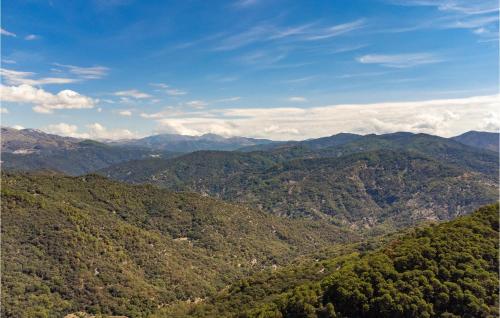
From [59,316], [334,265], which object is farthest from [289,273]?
[59,316]

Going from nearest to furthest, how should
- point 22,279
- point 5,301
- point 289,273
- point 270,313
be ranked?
point 270,313, point 289,273, point 5,301, point 22,279

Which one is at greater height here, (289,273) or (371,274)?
(371,274)

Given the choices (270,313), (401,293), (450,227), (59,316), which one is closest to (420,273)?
(401,293)

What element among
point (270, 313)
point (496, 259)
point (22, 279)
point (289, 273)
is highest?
point (496, 259)

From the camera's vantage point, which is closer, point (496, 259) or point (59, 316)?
point (496, 259)

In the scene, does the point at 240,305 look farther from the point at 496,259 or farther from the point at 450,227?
the point at 496,259

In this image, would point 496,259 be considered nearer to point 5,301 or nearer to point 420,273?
point 420,273

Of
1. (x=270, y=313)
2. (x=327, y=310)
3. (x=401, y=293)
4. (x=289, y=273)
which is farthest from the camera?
(x=289, y=273)
